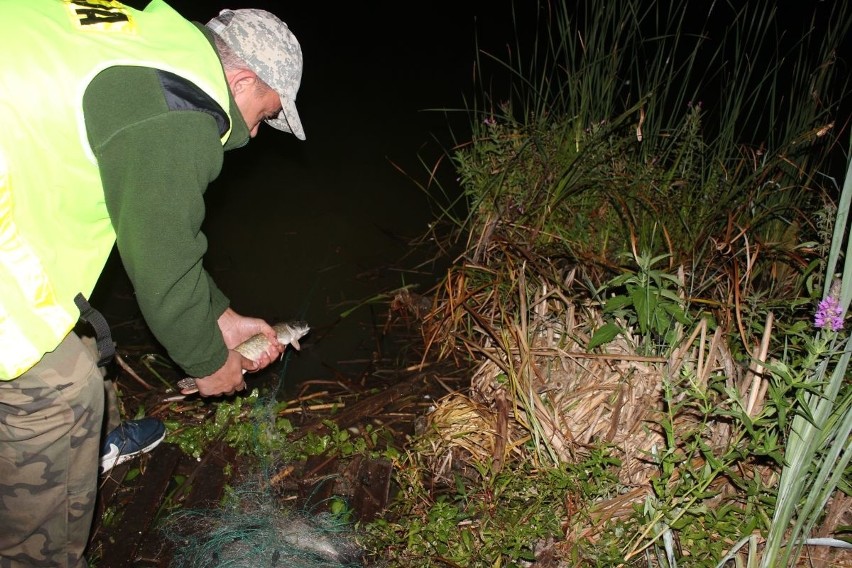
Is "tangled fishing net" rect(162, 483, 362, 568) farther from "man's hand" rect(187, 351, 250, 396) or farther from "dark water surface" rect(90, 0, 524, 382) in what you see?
"dark water surface" rect(90, 0, 524, 382)

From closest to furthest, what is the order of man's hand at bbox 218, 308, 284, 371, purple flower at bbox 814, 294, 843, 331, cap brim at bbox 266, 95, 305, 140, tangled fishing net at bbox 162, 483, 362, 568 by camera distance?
1. purple flower at bbox 814, 294, 843, 331
2. cap brim at bbox 266, 95, 305, 140
3. tangled fishing net at bbox 162, 483, 362, 568
4. man's hand at bbox 218, 308, 284, 371

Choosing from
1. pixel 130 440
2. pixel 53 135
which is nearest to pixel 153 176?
pixel 53 135

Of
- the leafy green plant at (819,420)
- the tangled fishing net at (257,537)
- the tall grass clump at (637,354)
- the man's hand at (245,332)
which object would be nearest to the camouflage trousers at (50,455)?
the tangled fishing net at (257,537)

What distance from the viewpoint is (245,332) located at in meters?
2.95

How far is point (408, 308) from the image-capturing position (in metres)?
4.43

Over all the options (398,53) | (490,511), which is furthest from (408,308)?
(398,53)

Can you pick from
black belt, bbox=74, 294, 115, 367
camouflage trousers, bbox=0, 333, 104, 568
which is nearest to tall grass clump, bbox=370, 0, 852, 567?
camouflage trousers, bbox=0, 333, 104, 568

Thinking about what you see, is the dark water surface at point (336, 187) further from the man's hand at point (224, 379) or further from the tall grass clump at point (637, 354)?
the man's hand at point (224, 379)

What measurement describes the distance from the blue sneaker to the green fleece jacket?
4.55 feet

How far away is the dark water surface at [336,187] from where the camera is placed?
4.52 metres

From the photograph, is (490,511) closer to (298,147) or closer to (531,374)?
(531,374)

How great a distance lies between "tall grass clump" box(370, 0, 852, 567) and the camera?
2334 millimetres

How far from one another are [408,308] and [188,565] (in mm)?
2165

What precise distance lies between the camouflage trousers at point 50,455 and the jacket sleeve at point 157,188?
1.01ft
